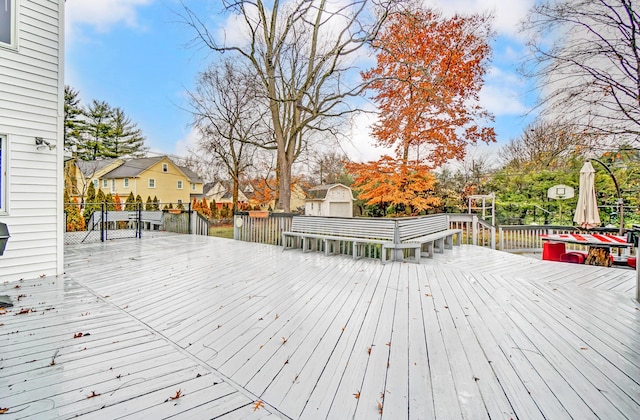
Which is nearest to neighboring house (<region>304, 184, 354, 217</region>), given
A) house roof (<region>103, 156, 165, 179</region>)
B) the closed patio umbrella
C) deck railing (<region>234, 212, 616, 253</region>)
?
deck railing (<region>234, 212, 616, 253</region>)

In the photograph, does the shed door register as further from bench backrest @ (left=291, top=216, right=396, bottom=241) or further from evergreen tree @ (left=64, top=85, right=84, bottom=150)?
evergreen tree @ (left=64, top=85, right=84, bottom=150)

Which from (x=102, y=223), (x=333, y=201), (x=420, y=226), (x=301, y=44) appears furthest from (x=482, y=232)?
(x=333, y=201)

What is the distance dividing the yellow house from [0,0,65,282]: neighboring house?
784 inches

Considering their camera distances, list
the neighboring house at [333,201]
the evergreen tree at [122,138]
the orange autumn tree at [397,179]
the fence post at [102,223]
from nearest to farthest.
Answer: the fence post at [102,223] < the orange autumn tree at [397,179] < the neighboring house at [333,201] < the evergreen tree at [122,138]

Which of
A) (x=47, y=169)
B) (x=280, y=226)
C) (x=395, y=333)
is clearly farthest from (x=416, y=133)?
(x=47, y=169)

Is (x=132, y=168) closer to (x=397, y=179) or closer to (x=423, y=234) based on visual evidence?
(x=397, y=179)

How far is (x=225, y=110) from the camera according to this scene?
50.0 ft

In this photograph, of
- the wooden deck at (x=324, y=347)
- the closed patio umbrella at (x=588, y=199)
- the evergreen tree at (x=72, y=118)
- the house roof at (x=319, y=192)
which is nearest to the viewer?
the wooden deck at (x=324, y=347)

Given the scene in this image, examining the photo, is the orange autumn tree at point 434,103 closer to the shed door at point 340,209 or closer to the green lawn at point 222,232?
the green lawn at point 222,232

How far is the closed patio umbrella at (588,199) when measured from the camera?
6605mm

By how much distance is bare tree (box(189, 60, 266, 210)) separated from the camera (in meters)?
13.9

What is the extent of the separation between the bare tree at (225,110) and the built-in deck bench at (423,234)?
8432mm

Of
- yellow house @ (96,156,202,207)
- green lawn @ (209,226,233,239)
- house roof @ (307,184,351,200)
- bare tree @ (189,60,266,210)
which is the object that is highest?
bare tree @ (189,60,266,210)

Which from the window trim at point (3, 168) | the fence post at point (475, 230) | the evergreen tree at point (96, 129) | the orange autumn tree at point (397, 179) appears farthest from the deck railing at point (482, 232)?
the evergreen tree at point (96, 129)
